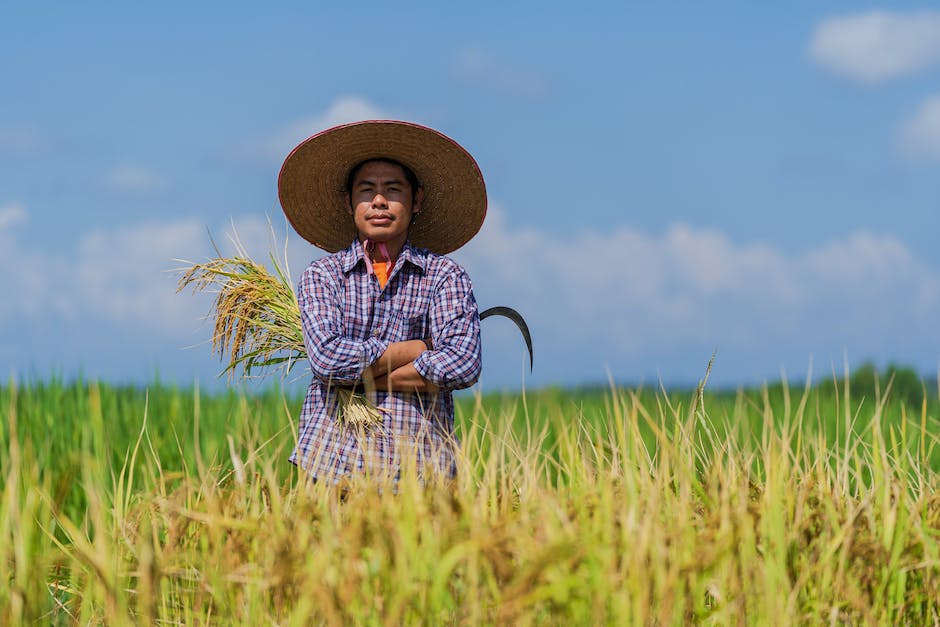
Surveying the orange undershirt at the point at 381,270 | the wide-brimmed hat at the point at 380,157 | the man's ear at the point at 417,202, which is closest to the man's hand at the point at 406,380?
the orange undershirt at the point at 381,270

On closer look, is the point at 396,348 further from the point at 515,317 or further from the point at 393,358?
the point at 515,317

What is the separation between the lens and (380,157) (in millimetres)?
4137

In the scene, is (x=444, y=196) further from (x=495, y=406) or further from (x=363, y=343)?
(x=495, y=406)

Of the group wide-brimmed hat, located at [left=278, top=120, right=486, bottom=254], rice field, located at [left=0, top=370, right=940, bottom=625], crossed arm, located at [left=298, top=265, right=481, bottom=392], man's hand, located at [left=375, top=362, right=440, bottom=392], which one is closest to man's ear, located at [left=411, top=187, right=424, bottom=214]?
wide-brimmed hat, located at [left=278, top=120, right=486, bottom=254]

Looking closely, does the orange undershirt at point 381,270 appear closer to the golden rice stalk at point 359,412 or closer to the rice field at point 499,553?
the golden rice stalk at point 359,412

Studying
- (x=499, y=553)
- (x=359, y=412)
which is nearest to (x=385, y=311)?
(x=359, y=412)

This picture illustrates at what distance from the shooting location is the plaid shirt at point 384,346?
3.62 m

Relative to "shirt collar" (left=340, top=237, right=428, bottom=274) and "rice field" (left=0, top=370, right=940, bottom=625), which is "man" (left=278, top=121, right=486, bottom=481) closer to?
"shirt collar" (left=340, top=237, right=428, bottom=274)

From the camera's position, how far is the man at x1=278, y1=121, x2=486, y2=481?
Answer: 364 centimetres

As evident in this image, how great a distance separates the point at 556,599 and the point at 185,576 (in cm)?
139

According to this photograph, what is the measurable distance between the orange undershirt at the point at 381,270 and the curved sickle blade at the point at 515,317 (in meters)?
0.62

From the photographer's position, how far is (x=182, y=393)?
9.20 metres

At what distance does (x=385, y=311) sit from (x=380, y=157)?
0.73 metres

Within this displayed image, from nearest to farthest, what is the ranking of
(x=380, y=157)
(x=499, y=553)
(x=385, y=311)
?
(x=499, y=553)
(x=385, y=311)
(x=380, y=157)
